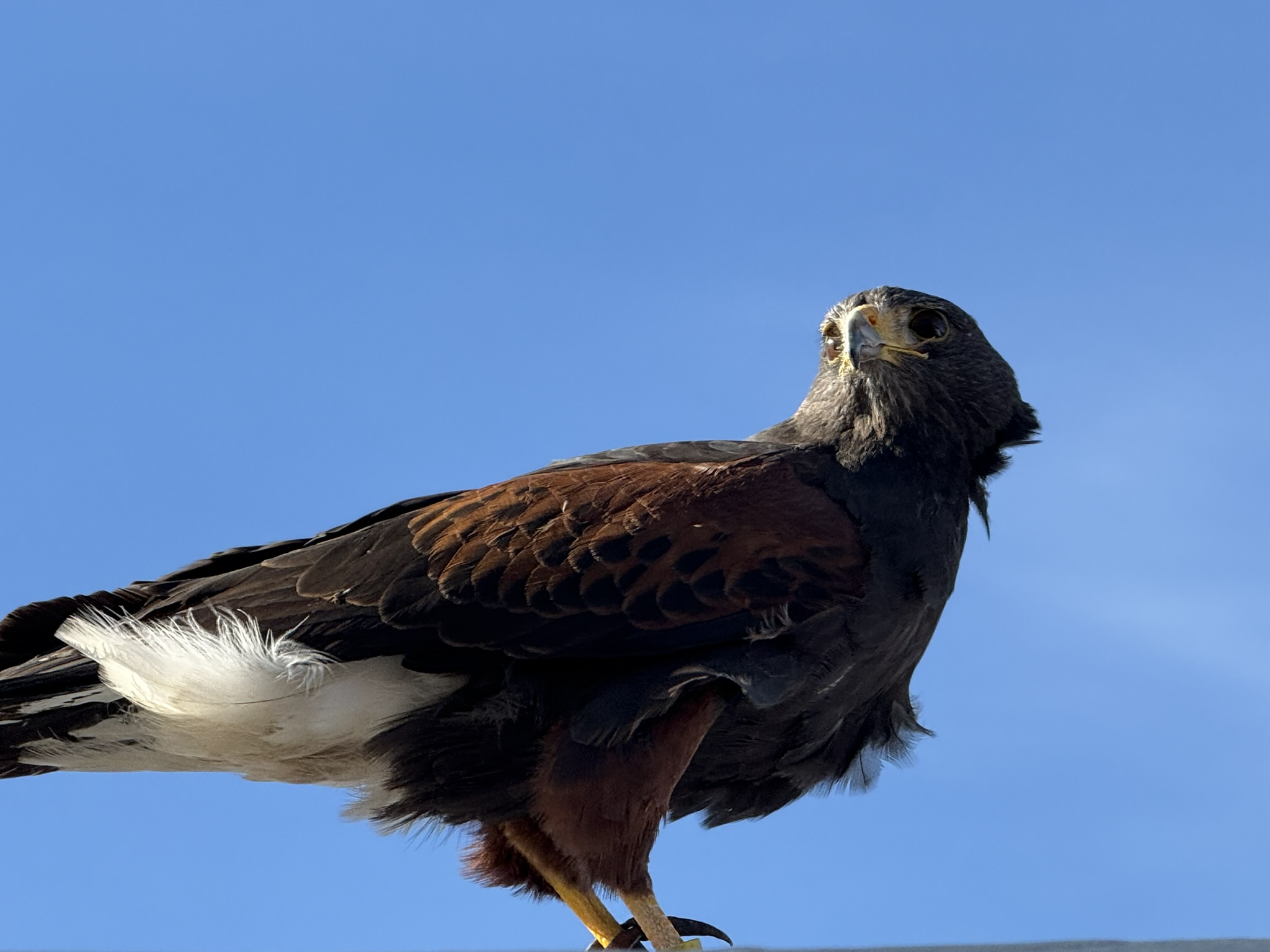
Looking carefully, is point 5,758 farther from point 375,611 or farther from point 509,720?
point 509,720

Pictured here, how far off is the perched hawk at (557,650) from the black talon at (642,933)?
17mm

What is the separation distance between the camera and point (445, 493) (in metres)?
5.82

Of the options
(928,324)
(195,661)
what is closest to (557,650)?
(195,661)

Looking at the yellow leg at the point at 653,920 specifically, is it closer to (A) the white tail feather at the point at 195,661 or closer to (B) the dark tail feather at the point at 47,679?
(A) the white tail feather at the point at 195,661

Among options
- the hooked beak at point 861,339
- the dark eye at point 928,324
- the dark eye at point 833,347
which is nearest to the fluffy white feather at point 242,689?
the hooked beak at point 861,339

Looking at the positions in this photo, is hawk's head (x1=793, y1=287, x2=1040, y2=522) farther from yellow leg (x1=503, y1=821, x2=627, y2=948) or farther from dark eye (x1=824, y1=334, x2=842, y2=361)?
yellow leg (x1=503, y1=821, x2=627, y2=948)

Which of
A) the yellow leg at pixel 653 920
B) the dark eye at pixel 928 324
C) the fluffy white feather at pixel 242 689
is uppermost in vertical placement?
the dark eye at pixel 928 324

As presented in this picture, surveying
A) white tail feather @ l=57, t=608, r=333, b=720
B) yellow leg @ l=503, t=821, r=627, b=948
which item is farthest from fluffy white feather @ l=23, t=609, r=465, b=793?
yellow leg @ l=503, t=821, r=627, b=948

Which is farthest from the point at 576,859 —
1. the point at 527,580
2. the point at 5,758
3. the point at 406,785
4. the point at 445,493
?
the point at 5,758

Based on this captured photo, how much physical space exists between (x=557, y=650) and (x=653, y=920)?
1099 millimetres

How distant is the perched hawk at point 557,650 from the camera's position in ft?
16.7

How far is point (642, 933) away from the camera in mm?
5570

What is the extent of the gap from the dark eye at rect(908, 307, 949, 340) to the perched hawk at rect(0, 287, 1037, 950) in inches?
15.6

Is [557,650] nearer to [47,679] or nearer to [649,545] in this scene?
[649,545]
